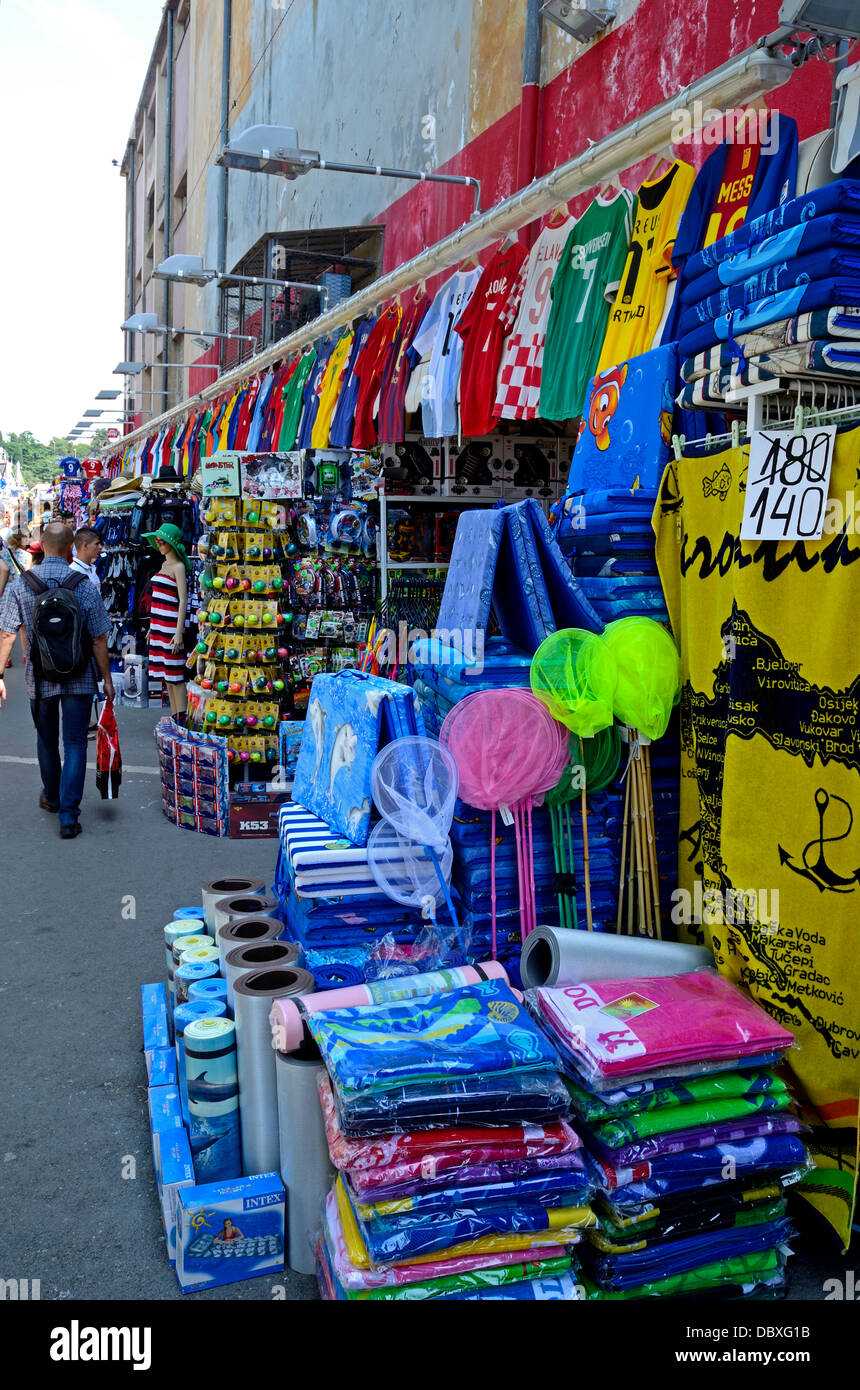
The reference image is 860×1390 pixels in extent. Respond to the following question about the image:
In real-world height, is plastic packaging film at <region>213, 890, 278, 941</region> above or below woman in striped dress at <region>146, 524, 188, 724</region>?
below

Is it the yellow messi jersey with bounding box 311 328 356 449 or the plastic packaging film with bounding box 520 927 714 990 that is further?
A: the yellow messi jersey with bounding box 311 328 356 449

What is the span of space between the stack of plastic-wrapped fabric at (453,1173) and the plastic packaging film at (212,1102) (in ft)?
1.84

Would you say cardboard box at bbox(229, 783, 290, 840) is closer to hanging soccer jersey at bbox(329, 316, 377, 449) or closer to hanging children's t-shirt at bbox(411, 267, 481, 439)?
hanging children's t-shirt at bbox(411, 267, 481, 439)

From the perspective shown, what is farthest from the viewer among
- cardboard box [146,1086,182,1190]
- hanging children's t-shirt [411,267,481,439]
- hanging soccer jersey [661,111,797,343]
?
hanging children's t-shirt [411,267,481,439]

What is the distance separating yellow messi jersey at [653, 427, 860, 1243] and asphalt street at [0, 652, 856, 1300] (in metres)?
0.58

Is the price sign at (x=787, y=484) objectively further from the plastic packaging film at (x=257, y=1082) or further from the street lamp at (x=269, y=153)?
the street lamp at (x=269, y=153)

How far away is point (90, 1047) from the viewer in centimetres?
370

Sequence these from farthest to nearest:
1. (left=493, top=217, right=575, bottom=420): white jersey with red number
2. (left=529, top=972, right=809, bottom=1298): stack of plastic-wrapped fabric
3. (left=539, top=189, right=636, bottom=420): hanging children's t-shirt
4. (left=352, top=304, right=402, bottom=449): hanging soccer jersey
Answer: (left=352, top=304, right=402, bottom=449): hanging soccer jersey
(left=493, top=217, right=575, bottom=420): white jersey with red number
(left=539, top=189, right=636, bottom=420): hanging children's t-shirt
(left=529, top=972, right=809, bottom=1298): stack of plastic-wrapped fabric

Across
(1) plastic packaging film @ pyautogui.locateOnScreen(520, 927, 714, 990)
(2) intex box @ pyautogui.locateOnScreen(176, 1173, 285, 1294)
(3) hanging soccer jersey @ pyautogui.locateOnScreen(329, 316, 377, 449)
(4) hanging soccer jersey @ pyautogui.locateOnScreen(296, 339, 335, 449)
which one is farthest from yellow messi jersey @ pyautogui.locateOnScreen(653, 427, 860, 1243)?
(4) hanging soccer jersey @ pyautogui.locateOnScreen(296, 339, 335, 449)

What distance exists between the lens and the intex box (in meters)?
2.47

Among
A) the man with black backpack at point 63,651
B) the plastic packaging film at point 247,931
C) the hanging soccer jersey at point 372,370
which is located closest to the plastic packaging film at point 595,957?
the plastic packaging film at point 247,931

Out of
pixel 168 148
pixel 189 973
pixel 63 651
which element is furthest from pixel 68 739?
pixel 168 148

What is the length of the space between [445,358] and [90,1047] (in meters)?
4.15

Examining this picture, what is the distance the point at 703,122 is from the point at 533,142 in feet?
11.3
